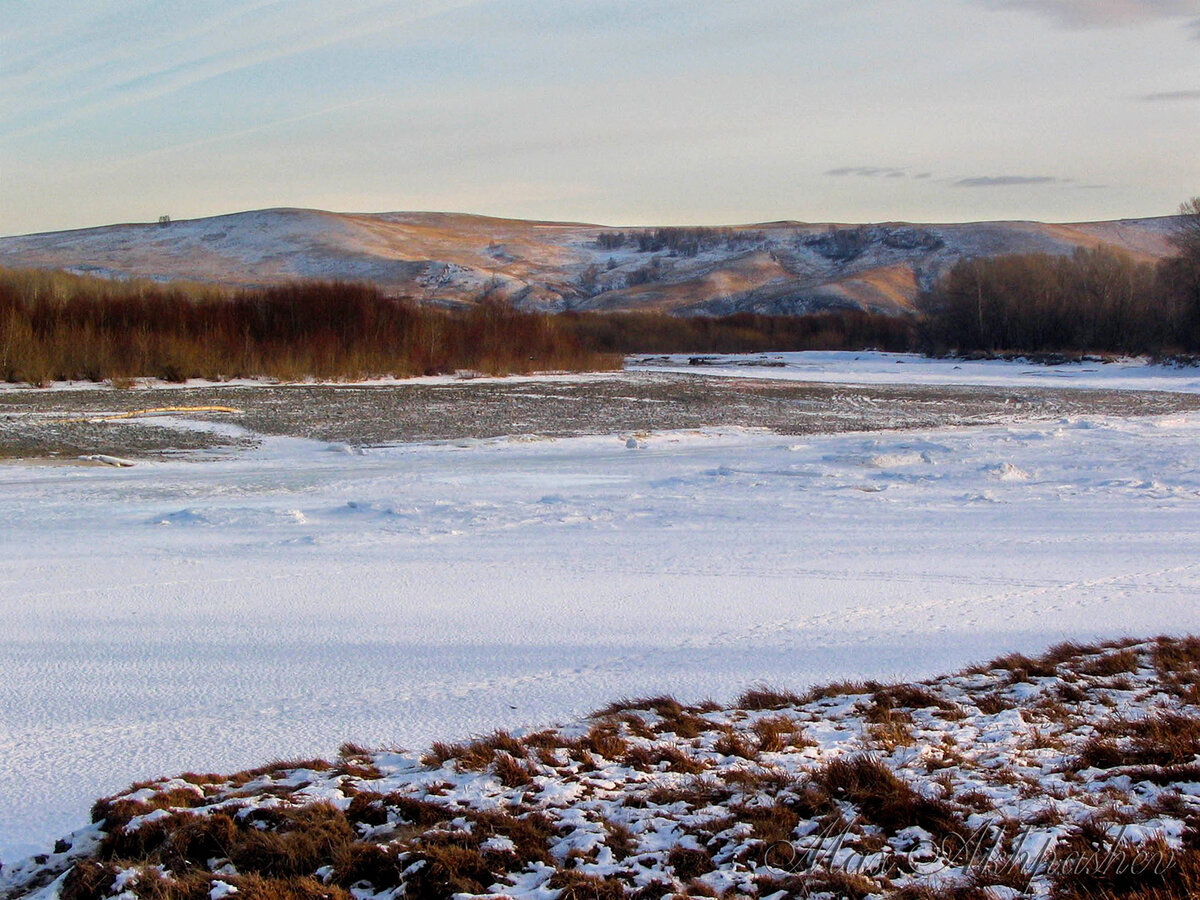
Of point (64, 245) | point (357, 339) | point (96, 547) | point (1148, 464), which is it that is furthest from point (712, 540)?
point (64, 245)

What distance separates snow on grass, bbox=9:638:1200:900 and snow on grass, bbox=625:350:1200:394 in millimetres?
37518

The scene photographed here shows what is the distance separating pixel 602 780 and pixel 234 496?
10405mm

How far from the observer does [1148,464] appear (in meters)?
16.4

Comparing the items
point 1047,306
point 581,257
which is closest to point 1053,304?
point 1047,306

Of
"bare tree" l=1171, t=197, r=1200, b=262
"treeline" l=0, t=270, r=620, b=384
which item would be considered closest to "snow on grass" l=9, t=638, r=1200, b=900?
"treeline" l=0, t=270, r=620, b=384

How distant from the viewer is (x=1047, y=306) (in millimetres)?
71750

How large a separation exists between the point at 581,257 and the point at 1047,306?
123078mm

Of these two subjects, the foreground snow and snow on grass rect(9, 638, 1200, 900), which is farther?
the foreground snow

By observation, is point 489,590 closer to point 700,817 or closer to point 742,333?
point 700,817

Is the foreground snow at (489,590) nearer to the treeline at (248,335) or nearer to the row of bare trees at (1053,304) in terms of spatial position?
the treeline at (248,335)

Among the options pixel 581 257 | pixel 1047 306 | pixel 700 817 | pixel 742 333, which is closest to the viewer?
pixel 700 817

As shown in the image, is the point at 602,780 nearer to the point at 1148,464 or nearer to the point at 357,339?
the point at 1148,464

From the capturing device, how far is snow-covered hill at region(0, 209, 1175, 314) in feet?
454

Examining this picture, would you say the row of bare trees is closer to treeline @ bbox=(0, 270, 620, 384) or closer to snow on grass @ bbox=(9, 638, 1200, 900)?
A: treeline @ bbox=(0, 270, 620, 384)
